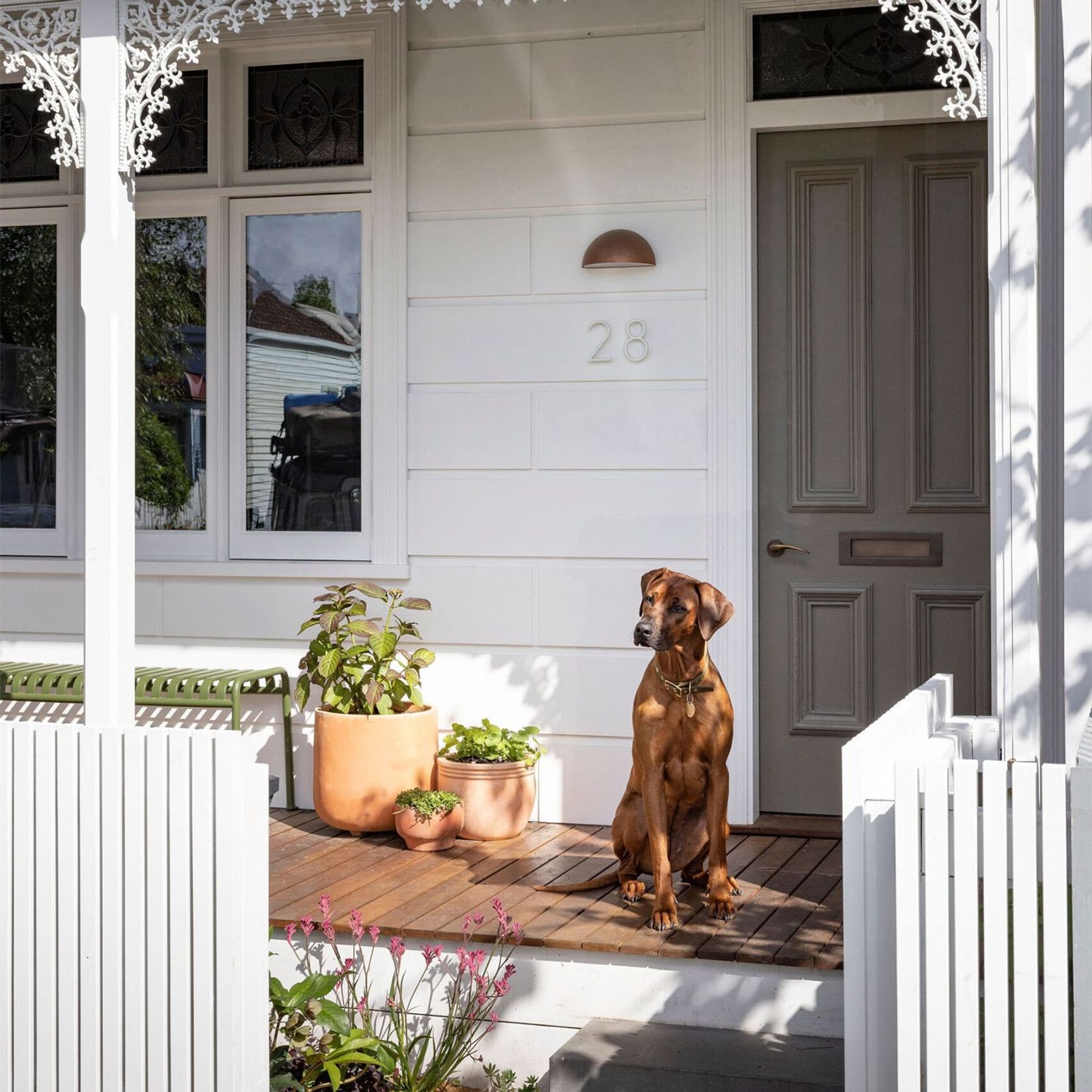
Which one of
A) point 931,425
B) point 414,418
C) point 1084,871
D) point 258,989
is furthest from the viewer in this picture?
point 414,418

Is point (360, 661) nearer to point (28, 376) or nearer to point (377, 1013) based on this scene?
point (377, 1013)

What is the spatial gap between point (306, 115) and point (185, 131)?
1.74ft

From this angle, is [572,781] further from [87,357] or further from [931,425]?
[87,357]

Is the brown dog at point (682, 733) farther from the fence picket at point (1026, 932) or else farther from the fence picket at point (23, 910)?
the fence picket at point (23, 910)

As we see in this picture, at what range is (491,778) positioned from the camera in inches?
190

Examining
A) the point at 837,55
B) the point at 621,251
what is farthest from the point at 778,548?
the point at 837,55

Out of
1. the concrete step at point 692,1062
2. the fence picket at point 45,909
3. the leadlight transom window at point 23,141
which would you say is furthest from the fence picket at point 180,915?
the leadlight transom window at point 23,141

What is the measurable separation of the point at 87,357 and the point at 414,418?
63.6 inches

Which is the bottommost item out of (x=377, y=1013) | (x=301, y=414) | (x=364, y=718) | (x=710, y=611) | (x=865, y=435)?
(x=377, y=1013)

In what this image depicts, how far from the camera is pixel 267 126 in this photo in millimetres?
5484

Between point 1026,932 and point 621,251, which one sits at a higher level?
point 621,251

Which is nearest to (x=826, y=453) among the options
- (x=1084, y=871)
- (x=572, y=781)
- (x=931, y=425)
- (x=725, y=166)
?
(x=931, y=425)

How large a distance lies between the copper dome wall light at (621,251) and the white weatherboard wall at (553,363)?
7 cm

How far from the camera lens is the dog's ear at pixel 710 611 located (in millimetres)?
3750
